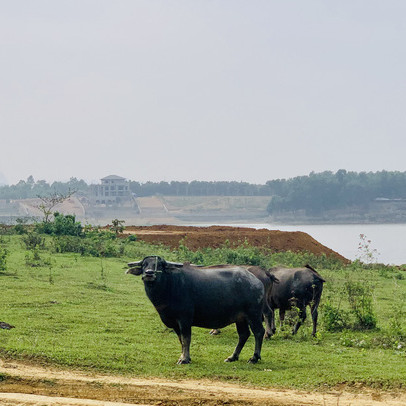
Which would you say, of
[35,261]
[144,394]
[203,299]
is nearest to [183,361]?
[203,299]

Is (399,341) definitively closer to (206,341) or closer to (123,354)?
(206,341)

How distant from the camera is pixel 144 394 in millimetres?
9805

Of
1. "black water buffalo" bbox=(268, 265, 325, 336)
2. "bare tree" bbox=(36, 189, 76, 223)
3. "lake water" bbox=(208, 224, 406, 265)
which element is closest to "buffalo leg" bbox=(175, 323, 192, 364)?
"black water buffalo" bbox=(268, 265, 325, 336)

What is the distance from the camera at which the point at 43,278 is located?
70.3 feet

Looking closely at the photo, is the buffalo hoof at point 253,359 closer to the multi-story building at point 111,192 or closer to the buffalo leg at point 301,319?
the buffalo leg at point 301,319

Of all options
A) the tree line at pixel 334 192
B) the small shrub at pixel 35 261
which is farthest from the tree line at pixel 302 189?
the small shrub at pixel 35 261

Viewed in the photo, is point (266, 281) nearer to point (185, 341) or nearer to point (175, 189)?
point (185, 341)

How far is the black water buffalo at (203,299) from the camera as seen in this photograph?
1157 centimetres

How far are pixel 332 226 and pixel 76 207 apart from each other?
45687 mm

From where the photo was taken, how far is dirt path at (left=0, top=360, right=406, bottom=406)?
952cm

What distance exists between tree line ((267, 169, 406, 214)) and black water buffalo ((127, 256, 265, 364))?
114752 mm

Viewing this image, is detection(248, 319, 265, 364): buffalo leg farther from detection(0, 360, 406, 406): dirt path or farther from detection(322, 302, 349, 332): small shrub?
detection(322, 302, 349, 332): small shrub

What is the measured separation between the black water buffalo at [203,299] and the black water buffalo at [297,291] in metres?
3.61

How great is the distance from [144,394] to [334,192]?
402 ft
